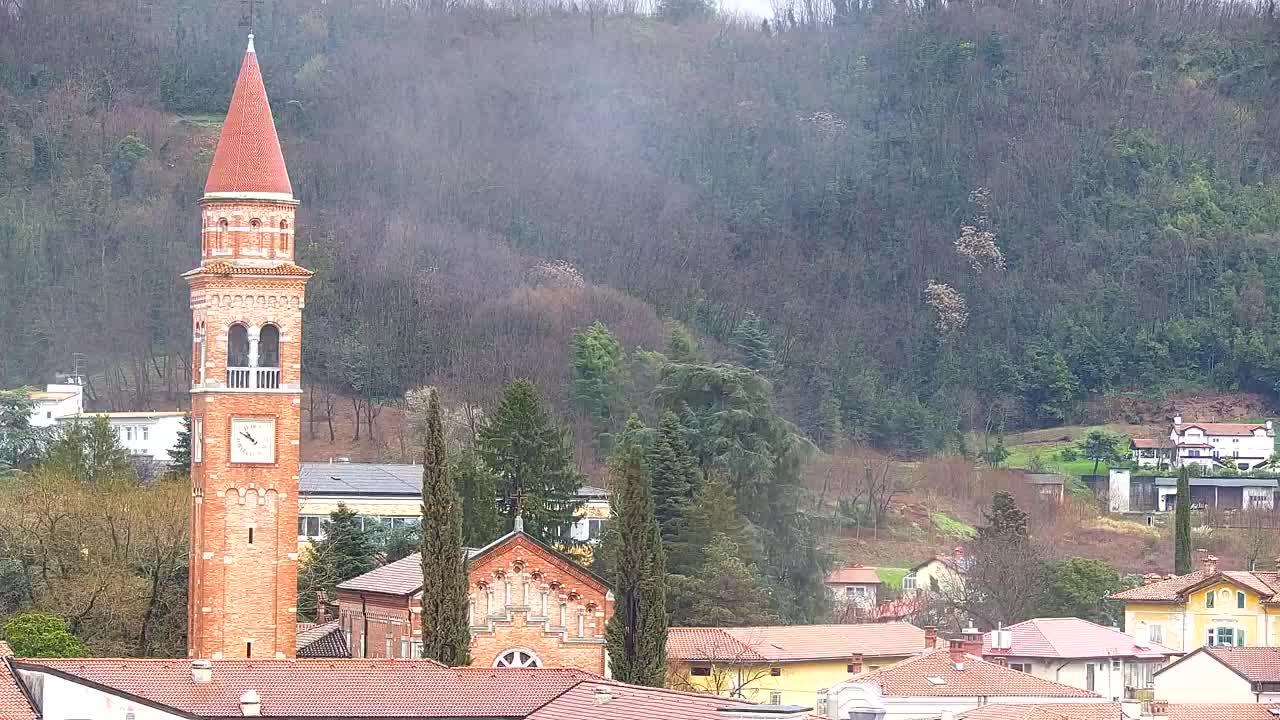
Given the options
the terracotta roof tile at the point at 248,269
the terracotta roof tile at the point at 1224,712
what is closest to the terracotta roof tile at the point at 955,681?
the terracotta roof tile at the point at 1224,712

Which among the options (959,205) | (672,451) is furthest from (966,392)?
(672,451)

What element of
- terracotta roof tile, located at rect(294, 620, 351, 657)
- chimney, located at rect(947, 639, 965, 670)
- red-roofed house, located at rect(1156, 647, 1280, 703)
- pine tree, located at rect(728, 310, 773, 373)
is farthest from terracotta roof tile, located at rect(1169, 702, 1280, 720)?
pine tree, located at rect(728, 310, 773, 373)

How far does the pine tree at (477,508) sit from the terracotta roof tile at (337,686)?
1895 centimetres

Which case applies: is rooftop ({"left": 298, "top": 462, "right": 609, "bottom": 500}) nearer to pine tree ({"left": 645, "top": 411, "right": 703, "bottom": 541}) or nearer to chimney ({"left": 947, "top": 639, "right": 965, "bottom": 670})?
pine tree ({"left": 645, "top": 411, "right": 703, "bottom": 541})

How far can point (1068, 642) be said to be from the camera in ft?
250

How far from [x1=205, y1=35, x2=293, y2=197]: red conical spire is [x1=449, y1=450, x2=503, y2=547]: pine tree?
13961mm

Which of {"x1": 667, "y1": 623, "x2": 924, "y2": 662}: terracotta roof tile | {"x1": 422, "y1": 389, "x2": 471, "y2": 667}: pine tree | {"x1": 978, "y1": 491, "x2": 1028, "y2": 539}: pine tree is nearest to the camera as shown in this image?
{"x1": 422, "y1": 389, "x2": 471, "y2": 667}: pine tree

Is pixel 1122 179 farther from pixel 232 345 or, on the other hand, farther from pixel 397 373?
pixel 232 345

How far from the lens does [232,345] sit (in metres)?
77.2

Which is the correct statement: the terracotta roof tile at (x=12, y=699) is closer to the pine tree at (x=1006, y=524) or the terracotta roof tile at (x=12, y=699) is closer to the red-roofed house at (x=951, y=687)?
the red-roofed house at (x=951, y=687)

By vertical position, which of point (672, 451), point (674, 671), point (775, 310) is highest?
point (775, 310)

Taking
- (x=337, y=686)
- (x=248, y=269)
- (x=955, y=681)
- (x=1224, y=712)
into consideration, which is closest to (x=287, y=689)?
(x=337, y=686)

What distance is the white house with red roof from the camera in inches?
2926

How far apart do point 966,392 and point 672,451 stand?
88912 millimetres
